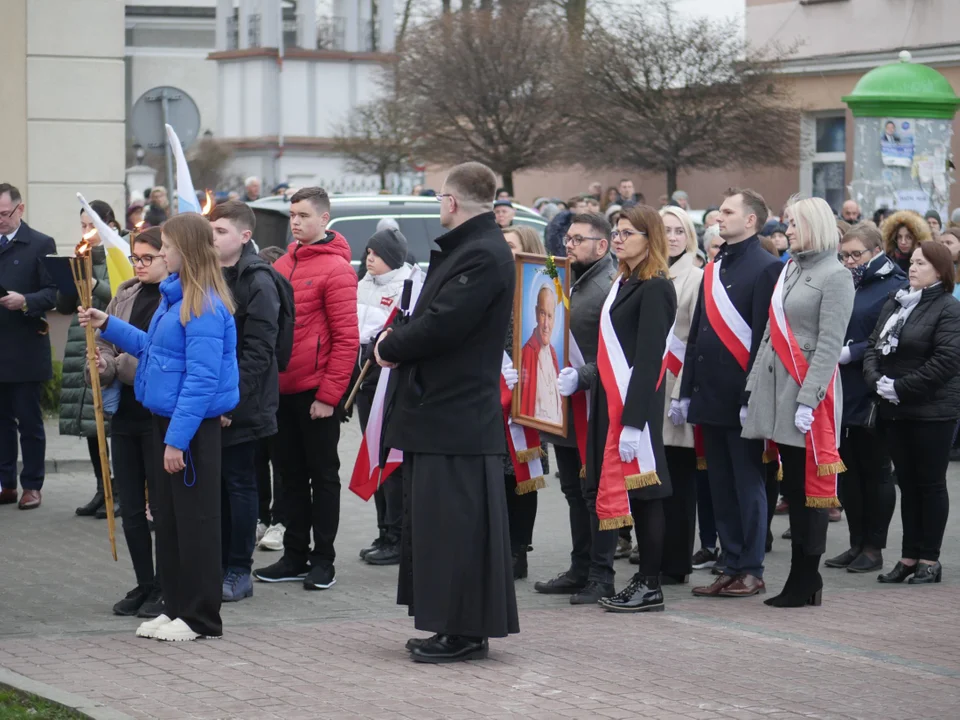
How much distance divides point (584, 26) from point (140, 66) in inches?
1674

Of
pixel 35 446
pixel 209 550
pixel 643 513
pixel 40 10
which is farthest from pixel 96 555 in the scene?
pixel 40 10

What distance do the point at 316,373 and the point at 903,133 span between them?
12319 mm

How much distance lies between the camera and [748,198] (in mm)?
8586

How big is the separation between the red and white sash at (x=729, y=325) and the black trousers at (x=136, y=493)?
3.03m

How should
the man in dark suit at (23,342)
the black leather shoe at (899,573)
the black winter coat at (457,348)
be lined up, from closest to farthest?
1. the black winter coat at (457,348)
2. the black leather shoe at (899,573)
3. the man in dark suit at (23,342)

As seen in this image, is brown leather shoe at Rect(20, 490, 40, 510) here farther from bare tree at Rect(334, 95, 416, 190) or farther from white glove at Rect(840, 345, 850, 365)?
bare tree at Rect(334, 95, 416, 190)

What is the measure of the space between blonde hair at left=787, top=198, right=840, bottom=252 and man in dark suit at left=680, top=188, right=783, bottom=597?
12.8 inches

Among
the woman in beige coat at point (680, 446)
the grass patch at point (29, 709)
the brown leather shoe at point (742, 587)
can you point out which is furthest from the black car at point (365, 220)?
the grass patch at point (29, 709)

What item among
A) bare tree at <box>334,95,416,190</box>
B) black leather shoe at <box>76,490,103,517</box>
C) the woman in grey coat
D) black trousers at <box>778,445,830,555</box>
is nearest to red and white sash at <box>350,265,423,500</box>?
the woman in grey coat

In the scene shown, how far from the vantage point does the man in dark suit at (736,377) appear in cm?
858

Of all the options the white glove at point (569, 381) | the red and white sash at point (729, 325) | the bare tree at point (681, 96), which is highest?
the bare tree at point (681, 96)

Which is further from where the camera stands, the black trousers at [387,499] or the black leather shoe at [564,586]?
the black trousers at [387,499]

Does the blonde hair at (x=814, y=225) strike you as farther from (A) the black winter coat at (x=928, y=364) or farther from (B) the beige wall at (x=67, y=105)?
(B) the beige wall at (x=67, y=105)

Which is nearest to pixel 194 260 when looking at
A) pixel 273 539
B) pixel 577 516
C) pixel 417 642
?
pixel 417 642
